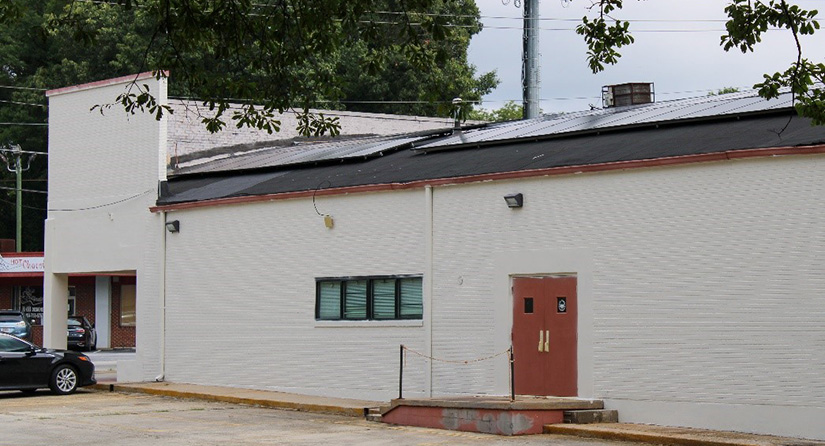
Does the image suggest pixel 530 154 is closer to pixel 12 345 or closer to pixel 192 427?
pixel 192 427

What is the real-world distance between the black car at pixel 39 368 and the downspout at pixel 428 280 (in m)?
8.34

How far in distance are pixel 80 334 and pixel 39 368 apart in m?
20.4

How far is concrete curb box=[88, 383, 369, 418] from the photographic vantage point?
71.4 feet

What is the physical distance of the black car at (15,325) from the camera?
41.6 m

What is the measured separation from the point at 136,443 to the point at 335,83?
6197 mm

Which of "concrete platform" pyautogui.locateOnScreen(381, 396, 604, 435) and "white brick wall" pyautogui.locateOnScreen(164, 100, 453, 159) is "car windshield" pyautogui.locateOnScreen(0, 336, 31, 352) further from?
"concrete platform" pyautogui.locateOnScreen(381, 396, 604, 435)

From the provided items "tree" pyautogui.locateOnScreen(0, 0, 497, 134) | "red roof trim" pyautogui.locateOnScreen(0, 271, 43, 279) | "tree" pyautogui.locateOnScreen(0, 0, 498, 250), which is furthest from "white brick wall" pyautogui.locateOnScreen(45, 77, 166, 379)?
"red roof trim" pyautogui.locateOnScreen(0, 271, 43, 279)

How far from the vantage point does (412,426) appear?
19.9 m

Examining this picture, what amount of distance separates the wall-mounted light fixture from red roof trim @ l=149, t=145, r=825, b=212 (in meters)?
0.32

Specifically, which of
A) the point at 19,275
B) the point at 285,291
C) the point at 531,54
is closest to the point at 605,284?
the point at 285,291

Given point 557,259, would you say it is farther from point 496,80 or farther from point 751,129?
point 496,80

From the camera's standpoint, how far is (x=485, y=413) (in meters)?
18.8

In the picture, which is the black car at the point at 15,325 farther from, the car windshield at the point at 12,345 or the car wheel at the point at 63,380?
the car windshield at the point at 12,345

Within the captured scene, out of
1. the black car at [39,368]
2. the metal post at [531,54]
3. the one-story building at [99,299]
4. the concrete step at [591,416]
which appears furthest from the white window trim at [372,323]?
the one-story building at [99,299]
